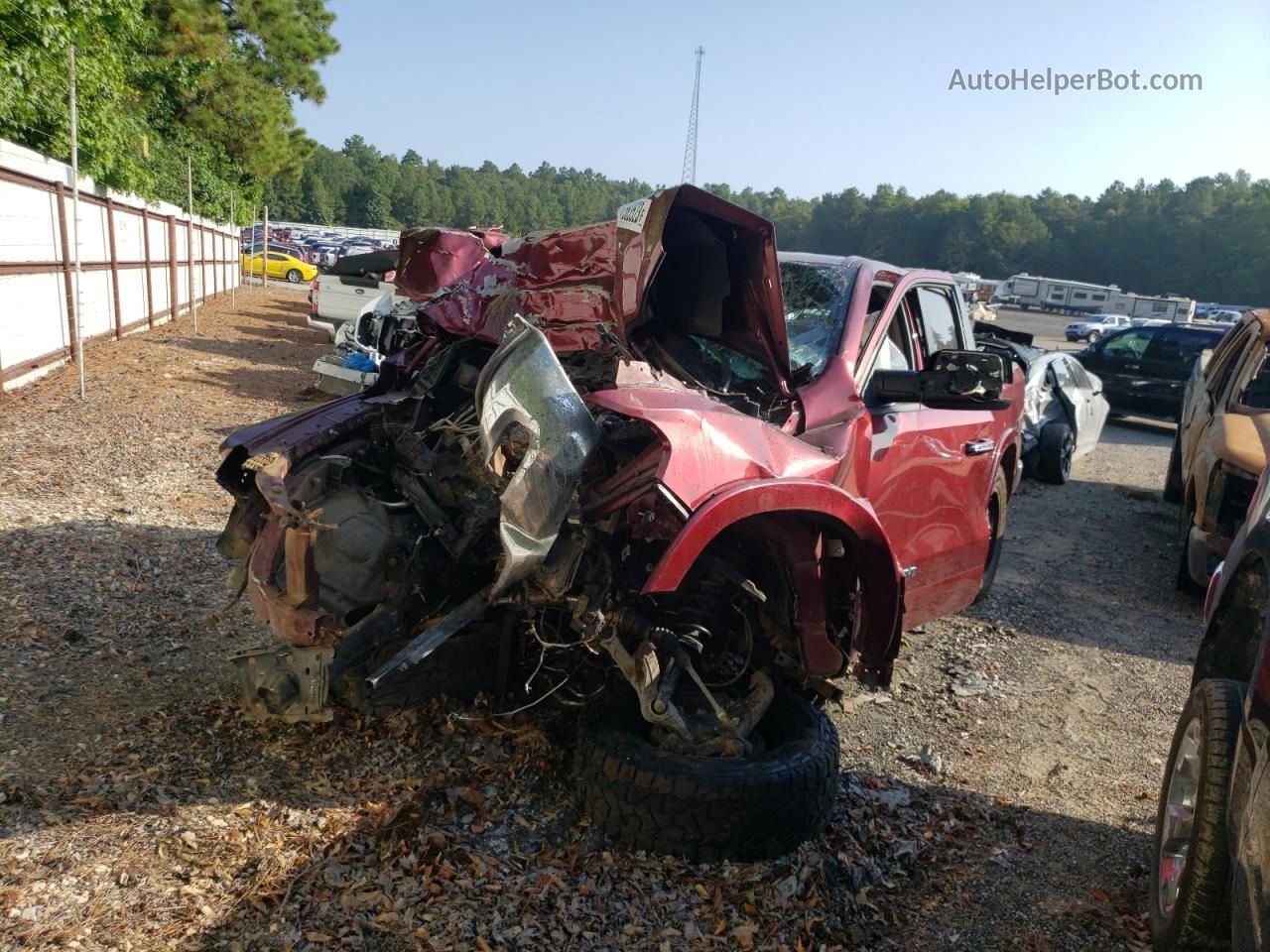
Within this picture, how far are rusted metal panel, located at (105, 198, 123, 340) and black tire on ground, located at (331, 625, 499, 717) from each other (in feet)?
40.9

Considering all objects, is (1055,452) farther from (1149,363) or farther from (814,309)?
(814,309)

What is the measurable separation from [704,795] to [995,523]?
135 inches

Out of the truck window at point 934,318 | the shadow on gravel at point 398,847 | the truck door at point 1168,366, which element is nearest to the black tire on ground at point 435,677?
the shadow on gravel at point 398,847

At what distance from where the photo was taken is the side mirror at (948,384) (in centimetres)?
350

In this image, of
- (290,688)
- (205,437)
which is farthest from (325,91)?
(290,688)

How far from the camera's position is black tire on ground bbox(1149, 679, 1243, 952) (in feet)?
7.32

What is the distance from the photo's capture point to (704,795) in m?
2.73

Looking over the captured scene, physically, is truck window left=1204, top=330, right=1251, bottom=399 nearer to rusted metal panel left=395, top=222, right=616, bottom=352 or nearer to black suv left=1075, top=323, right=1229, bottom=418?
rusted metal panel left=395, top=222, right=616, bottom=352

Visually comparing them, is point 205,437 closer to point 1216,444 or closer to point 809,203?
point 1216,444

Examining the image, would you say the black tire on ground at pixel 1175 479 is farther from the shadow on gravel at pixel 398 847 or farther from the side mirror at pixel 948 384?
the shadow on gravel at pixel 398 847

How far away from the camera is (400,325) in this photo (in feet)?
14.6

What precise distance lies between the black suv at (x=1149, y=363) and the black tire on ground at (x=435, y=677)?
12.4 m

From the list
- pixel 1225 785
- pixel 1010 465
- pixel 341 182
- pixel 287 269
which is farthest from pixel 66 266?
pixel 341 182

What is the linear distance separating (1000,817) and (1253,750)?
152 centimetres
